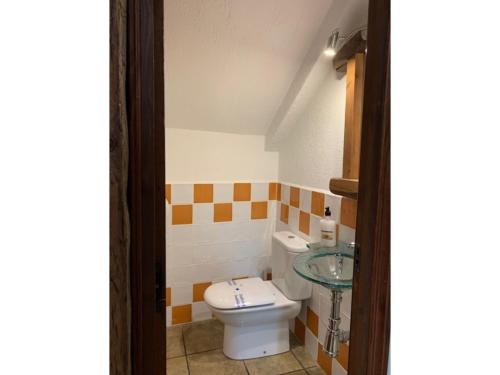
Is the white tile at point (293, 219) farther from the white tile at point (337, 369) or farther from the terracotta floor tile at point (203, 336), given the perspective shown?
the terracotta floor tile at point (203, 336)

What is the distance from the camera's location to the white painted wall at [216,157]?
1890 millimetres

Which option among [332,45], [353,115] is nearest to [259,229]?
[353,115]

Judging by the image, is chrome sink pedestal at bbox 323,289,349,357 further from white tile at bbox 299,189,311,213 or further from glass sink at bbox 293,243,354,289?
white tile at bbox 299,189,311,213

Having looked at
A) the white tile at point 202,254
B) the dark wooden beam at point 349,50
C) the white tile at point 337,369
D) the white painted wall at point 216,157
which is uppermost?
the dark wooden beam at point 349,50

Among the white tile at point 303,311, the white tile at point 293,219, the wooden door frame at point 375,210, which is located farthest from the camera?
the white tile at point 293,219

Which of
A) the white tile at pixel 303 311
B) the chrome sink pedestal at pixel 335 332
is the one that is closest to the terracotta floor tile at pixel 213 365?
the white tile at pixel 303 311

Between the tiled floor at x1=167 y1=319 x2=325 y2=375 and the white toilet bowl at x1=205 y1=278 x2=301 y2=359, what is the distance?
5cm

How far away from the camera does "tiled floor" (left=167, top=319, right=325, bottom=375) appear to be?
5.10 ft

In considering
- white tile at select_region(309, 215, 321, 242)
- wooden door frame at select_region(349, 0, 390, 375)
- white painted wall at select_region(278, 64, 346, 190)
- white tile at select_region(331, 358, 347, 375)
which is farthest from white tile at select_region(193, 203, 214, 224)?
wooden door frame at select_region(349, 0, 390, 375)

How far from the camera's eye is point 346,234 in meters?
1.36

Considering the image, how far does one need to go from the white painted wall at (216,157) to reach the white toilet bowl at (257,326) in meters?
0.80
